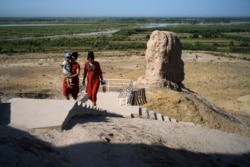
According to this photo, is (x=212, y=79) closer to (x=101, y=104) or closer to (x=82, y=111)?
(x=101, y=104)

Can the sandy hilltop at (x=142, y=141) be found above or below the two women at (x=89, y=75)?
below

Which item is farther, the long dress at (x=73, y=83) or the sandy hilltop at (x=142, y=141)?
the long dress at (x=73, y=83)

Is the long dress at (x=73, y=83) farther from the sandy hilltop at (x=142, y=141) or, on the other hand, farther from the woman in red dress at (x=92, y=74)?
the sandy hilltop at (x=142, y=141)

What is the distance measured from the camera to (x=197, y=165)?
7660 mm

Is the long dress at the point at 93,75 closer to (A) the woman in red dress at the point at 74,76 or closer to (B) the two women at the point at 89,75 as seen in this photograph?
(B) the two women at the point at 89,75

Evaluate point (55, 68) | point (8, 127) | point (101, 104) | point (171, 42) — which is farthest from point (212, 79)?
point (8, 127)

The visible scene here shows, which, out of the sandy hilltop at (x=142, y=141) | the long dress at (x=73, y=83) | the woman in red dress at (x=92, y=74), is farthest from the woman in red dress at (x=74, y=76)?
the sandy hilltop at (x=142, y=141)

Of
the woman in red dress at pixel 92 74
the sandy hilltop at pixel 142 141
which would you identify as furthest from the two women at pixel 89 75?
the sandy hilltop at pixel 142 141

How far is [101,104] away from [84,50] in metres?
46.0

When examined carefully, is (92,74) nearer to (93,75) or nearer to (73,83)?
(93,75)

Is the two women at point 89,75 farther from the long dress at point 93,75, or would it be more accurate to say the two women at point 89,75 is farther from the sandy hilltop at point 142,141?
the sandy hilltop at point 142,141

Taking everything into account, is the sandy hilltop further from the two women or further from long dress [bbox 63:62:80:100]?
long dress [bbox 63:62:80:100]

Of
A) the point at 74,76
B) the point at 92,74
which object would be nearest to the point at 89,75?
the point at 92,74

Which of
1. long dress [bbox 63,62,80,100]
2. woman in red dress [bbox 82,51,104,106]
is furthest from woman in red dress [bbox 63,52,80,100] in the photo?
woman in red dress [bbox 82,51,104,106]
